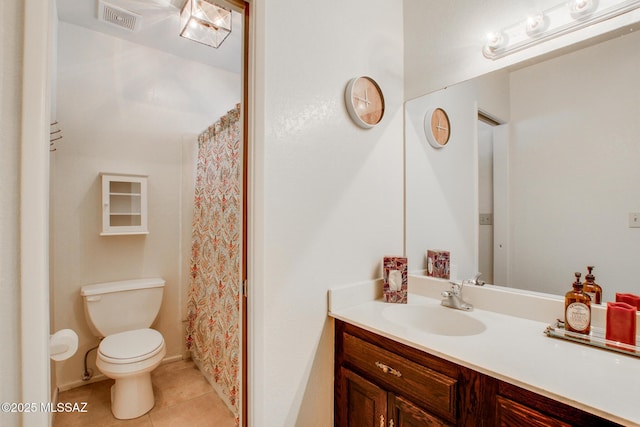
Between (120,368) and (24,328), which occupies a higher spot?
(24,328)

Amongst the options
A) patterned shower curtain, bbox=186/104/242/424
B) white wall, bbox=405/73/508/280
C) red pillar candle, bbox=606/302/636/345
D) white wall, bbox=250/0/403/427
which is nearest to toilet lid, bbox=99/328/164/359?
patterned shower curtain, bbox=186/104/242/424

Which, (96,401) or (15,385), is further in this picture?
(96,401)

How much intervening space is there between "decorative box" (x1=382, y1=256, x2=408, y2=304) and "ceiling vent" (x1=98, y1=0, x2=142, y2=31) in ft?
7.67

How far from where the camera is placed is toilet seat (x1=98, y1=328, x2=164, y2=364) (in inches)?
71.3

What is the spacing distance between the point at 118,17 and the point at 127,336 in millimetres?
2228

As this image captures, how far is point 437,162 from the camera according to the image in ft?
5.62

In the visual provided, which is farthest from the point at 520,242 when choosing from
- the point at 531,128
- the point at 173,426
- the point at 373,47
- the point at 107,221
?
the point at 107,221

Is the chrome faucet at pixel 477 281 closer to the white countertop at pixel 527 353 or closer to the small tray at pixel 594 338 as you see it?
the white countertop at pixel 527 353

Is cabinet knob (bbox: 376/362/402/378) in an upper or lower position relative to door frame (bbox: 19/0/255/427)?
lower

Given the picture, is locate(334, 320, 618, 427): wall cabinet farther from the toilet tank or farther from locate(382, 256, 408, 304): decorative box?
the toilet tank

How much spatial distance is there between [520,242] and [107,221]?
2.69 metres

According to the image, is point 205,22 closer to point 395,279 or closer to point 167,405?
point 395,279

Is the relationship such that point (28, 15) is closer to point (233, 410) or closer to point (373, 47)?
point (373, 47)

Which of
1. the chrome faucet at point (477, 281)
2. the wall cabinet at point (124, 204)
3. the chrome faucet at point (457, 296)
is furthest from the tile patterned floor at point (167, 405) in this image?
the chrome faucet at point (477, 281)
